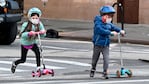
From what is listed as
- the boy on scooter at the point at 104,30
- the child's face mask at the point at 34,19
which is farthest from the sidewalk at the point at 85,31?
the child's face mask at the point at 34,19

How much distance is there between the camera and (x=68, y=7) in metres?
30.0

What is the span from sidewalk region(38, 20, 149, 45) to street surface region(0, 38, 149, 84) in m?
1.39

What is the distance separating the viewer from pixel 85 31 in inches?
943

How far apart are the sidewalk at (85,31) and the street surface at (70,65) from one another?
1.39m

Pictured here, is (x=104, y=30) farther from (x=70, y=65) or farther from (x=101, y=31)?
(x=70, y=65)

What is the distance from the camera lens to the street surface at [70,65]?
34.9ft

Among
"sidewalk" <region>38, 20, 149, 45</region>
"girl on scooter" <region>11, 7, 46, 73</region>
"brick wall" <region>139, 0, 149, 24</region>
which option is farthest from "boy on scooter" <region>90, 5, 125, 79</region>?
"brick wall" <region>139, 0, 149, 24</region>

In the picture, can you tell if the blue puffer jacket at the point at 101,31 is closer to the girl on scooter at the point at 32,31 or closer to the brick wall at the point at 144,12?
the girl on scooter at the point at 32,31

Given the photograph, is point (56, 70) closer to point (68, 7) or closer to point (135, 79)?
point (135, 79)

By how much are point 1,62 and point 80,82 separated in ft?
12.2

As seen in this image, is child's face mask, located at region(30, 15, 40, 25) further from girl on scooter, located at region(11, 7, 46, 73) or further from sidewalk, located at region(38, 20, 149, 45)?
sidewalk, located at region(38, 20, 149, 45)

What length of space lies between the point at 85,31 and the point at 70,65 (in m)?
10.9

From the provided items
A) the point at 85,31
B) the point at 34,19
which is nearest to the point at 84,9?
the point at 85,31

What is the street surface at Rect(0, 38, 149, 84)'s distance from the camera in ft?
34.9
